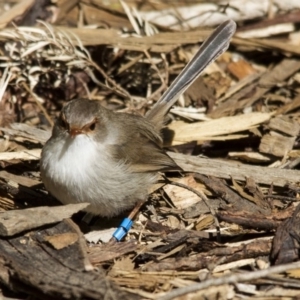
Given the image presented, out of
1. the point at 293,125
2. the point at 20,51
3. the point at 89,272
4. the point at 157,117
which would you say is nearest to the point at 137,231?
the point at 89,272

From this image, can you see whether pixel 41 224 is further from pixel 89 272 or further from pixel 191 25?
pixel 191 25

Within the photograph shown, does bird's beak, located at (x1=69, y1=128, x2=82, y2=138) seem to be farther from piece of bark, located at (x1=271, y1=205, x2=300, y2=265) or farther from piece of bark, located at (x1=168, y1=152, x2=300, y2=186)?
piece of bark, located at (x1=271, y1=205, x2=300, y2=265)

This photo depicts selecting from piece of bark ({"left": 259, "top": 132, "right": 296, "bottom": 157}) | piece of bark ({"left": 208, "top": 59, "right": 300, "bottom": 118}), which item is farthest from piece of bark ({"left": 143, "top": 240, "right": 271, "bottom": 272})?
piece of bark ({"left": 208, "top": 59, "right": 300, "bottom": 118})

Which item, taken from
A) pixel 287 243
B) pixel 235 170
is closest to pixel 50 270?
pixel 287 243

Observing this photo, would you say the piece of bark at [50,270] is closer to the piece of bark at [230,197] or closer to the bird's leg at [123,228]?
the bird's leg at [123,228]

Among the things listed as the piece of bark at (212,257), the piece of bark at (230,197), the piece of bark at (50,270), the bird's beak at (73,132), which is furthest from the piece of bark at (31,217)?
the piece of bark at (230,197)

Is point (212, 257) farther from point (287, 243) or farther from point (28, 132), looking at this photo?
point (28, 132)
